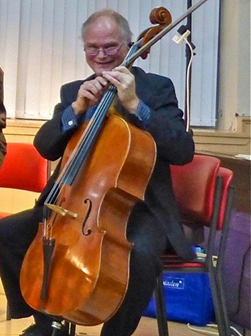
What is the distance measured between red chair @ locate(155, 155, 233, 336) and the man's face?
16.3 inches

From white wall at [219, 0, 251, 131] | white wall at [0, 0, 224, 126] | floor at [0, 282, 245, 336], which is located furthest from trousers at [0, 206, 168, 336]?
white wall at [219, 0, 251, 131]

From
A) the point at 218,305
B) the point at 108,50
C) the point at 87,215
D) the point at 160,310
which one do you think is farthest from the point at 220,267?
the point at 108,50

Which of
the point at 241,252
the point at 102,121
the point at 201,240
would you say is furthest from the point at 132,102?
the point at 241,252

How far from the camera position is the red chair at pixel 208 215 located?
5.81ft

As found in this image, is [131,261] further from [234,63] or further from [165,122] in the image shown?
[234,63]

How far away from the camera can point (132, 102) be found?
1576 mm

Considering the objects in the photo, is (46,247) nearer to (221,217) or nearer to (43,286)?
(43,286)

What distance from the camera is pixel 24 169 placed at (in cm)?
237

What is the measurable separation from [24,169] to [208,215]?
865 mm

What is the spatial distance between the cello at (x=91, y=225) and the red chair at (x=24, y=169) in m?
0.75

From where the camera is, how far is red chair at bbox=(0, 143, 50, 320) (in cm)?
235

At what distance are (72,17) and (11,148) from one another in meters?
1.02

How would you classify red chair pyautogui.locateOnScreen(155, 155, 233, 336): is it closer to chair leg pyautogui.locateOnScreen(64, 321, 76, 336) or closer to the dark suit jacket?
the dark suit jacket

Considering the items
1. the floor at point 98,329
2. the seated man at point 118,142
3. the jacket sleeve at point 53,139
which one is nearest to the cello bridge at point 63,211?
the seated man at point 118,142
